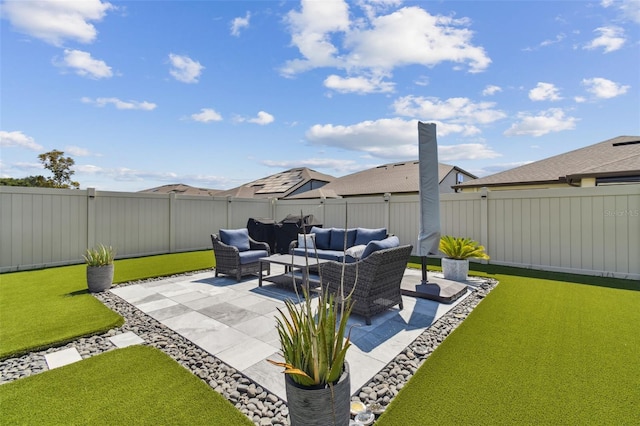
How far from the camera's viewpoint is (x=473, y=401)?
7.11 feet

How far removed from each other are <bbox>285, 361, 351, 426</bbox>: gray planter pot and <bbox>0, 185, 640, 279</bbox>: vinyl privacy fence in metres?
7.38

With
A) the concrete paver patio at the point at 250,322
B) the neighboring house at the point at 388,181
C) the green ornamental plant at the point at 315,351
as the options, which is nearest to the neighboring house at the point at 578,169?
the neighboring house at the point at 388,181

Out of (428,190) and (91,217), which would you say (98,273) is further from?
(428,190)

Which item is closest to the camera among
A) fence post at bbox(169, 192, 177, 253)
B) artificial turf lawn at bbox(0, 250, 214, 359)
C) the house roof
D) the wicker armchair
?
artificial turf lawn at bbox(0, 250, 214, 359)

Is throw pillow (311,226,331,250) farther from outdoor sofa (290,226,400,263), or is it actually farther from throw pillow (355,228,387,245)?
throw pillow (355,228,387,245)

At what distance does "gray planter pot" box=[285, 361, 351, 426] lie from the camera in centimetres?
156

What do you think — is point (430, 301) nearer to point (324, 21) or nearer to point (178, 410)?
point (178, 410)

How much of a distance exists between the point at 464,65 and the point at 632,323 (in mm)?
6492

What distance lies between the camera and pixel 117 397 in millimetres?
2238

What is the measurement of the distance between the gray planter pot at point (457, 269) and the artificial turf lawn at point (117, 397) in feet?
17.0

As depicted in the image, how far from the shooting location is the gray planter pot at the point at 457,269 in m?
5.94

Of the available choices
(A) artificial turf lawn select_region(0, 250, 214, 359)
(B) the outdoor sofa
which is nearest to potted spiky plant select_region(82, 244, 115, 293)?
(A) artificial turf lawn select_region(0, 250, 214, 359)

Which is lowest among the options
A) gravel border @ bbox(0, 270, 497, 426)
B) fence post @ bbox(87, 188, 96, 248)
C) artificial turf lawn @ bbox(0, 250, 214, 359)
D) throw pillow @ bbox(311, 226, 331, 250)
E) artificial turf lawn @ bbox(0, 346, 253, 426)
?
gravel border @ bbox(0, 270, 497, 426)

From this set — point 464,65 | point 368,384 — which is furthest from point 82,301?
point 464,65
